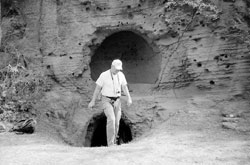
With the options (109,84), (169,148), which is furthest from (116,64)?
(169,148)

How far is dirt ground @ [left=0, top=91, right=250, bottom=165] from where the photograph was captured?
448 cm

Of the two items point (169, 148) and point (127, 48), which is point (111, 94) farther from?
point (127, 48)

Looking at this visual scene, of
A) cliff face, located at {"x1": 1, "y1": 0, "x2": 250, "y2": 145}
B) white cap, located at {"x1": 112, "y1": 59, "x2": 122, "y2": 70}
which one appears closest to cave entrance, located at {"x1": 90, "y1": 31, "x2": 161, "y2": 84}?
cliff face, located at {"x1": 1, "y1": 0, "x2": 250, "y2": 145}

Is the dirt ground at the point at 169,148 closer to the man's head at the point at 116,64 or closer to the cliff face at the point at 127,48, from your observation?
the cliff face at the point at 127,48

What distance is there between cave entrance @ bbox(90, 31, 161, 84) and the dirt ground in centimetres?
269

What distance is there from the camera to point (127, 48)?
10.7 m

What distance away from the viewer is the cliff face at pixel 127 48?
27.7 feet

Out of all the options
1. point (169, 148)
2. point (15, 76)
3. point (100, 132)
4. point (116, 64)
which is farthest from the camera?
point (100, 132)

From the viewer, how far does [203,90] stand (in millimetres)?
8508

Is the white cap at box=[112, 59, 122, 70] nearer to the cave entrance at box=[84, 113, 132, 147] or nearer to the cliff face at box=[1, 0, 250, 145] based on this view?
the cliff face at box=[1, 0, 250, 145]

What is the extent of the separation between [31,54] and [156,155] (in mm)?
6371

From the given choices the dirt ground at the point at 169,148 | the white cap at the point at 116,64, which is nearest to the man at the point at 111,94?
the white cap at the point at 116,64

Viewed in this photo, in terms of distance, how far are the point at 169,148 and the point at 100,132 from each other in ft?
16.2

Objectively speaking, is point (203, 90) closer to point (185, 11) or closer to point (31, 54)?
point (185, 11)
